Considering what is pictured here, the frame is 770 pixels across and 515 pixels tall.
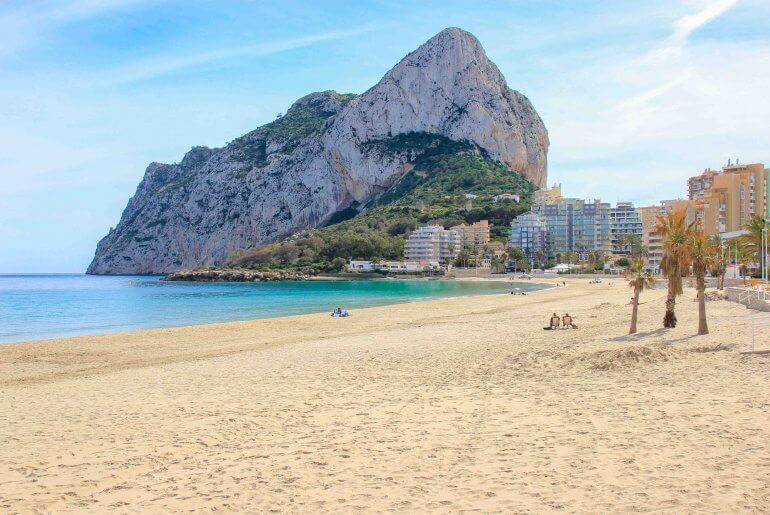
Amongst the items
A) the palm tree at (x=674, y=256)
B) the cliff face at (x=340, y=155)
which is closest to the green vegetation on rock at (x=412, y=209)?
the cliff face at (x=340, y=155)

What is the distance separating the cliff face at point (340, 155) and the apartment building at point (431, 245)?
3956 centimetres

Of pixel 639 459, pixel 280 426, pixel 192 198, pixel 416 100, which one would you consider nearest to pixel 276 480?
pixel 280 426

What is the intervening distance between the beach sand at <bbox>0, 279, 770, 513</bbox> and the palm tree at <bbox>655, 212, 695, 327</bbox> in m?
2.83

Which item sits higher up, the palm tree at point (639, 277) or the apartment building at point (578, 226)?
the apartment building at point (578, 226)

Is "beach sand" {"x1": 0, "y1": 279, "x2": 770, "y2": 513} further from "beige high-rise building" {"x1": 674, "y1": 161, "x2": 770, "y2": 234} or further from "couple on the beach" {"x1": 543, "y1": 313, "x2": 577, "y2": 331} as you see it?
"beige high-rise building" {"x1": 674, "y1": 161, "x2": 770, "y2": 234}

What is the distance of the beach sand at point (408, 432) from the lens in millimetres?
6086

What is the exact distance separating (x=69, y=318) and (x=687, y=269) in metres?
37.7

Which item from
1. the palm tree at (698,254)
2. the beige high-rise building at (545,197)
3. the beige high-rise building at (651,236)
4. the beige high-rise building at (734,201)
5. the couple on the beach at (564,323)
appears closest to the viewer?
the palm tree at (698,254)

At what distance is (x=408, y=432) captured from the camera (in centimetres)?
836

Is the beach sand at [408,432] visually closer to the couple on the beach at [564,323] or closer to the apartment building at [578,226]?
the couple on the beach at [564,323]

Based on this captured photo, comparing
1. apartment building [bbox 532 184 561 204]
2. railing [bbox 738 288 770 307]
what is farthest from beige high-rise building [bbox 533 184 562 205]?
railing [bbox 738 288 770 307]

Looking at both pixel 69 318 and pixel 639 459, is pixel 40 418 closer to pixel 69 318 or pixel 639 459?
pixel 639 459

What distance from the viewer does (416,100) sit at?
161 meters

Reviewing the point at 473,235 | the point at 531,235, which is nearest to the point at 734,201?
the point at 531,235
